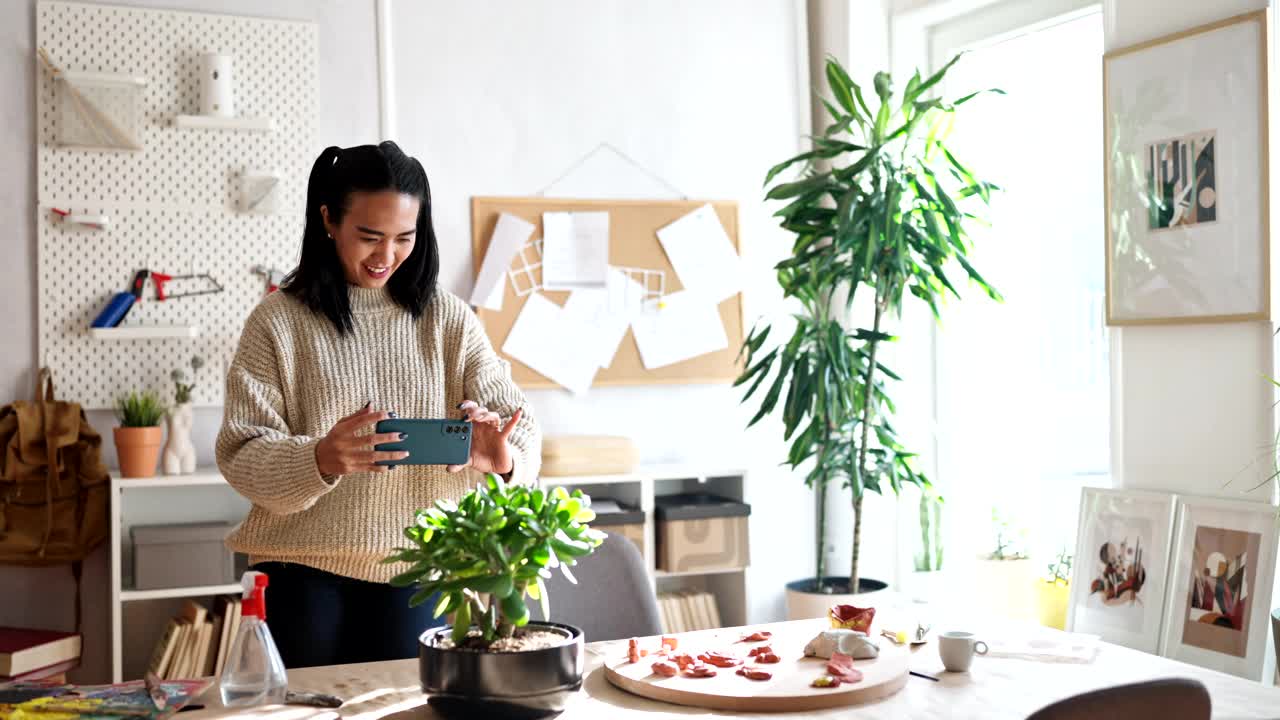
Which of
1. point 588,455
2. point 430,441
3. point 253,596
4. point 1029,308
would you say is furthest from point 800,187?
point 253,596

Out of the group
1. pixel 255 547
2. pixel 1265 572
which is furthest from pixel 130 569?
pixel 1265 572

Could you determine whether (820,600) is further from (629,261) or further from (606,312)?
(629,261)

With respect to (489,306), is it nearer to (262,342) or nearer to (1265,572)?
(262,342)

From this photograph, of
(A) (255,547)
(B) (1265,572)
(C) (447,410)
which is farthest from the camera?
(B) (1265,572)

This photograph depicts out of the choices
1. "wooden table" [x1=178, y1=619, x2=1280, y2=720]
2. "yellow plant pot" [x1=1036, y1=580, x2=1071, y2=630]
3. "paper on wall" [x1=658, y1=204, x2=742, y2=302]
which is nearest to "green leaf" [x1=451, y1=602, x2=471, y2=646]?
"wooden table" [x1=178, y1=619, x2=1280, y2=720]

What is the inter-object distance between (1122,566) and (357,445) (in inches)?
87.4

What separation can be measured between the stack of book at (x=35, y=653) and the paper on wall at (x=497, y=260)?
4.83ft

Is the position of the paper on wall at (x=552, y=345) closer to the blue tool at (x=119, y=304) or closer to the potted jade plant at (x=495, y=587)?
the blue tool at (x=119, y=304)

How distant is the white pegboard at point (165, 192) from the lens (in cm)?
337

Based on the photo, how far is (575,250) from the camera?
386 cm

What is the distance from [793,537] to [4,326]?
2.53 metres

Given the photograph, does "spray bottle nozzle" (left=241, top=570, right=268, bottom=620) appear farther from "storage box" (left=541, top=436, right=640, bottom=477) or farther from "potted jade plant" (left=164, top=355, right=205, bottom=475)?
"storage box" (left=541, top=436, right=640, bottom=477)

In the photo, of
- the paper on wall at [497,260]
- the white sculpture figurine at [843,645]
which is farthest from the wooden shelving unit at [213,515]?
the white sculpture figurine at [843,645]

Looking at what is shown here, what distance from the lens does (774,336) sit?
4121 mm
